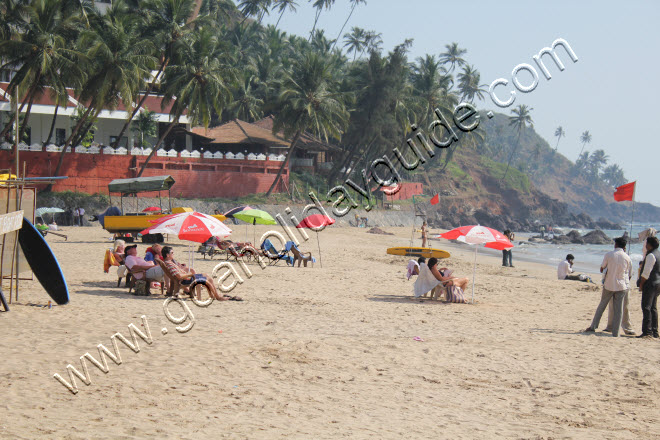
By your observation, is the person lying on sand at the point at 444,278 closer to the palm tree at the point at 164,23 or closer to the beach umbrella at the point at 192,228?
the beach umbrella at the point at 192,228

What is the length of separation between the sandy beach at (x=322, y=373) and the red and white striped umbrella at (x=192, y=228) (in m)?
1.35

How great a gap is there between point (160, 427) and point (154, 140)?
4059cm

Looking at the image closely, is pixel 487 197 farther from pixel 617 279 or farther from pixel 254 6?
pixel 617 279

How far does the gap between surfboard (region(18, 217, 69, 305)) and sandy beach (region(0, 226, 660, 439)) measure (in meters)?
0.34

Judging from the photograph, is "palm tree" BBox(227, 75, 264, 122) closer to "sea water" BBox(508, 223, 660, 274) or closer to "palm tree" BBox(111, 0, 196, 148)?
"palm tree" BBox(111, 0, 196, 148)

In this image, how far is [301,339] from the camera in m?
8.27

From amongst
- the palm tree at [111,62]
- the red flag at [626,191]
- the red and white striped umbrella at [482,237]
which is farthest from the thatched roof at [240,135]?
the red and white striped umbrella at [482,237]

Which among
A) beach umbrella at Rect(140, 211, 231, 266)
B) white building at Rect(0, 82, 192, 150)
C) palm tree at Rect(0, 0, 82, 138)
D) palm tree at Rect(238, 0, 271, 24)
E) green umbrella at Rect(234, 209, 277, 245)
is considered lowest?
beach umbrella at Rect(140, 211, 231, 266)

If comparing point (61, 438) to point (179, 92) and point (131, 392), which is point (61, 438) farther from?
point (179, 92)

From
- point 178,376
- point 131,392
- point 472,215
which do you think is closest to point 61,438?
point 131,392

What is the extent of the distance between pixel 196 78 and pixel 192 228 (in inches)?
Result: 1065

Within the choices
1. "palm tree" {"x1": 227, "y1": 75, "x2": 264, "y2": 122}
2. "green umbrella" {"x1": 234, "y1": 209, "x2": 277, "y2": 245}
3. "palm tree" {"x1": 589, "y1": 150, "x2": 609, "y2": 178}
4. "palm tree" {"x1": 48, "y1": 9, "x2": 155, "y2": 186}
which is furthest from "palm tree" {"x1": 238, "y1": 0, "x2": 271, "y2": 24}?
"palm tree" {"x1": 589, "y1": 150, "x2": 609, "y2": 178}

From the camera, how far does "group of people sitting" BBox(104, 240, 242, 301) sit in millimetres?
10945

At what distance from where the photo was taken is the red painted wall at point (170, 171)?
33656 mm
